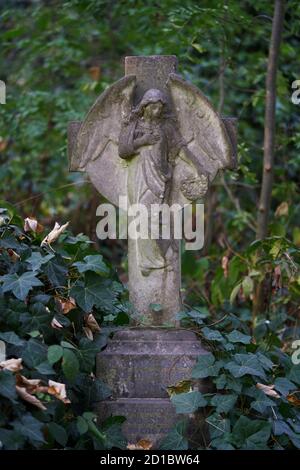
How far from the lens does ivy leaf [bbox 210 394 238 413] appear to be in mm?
4320

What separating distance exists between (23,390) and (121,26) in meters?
6.64

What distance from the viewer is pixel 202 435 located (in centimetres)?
446

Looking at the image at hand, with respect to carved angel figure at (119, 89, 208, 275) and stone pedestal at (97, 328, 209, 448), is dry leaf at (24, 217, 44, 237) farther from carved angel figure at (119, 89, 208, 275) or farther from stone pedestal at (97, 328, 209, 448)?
stone pedestal at (97, 328, 209, 448)

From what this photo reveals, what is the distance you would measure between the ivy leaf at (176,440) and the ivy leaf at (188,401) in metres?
0.10

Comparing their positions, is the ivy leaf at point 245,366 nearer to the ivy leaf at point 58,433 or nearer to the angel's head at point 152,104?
the ivy leaf at point 58,433

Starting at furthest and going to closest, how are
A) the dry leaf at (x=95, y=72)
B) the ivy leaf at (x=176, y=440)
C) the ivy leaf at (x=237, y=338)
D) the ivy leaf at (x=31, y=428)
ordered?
the dry leaf at (x=95, y=72)
the ivy leaf at (x=237, y=338)
the ivy leaf at (x=176, y=440)
the ivy leaf at (x=31, y=428)

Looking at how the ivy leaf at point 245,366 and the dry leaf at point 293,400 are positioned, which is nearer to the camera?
the ivy leaf at point 245,366

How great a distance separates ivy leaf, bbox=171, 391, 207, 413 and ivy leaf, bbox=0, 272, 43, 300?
88 centimetres

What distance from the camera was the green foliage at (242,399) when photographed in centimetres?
420

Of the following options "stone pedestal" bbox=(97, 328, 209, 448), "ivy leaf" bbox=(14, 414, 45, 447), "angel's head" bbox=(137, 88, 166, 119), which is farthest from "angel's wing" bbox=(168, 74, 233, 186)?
A: "ivy leaf" bbox=(14, 414, 45, 447)

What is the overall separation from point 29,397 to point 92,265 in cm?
87

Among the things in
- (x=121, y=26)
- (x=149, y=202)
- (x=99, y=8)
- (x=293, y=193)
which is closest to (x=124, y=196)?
(x=149, y=202)

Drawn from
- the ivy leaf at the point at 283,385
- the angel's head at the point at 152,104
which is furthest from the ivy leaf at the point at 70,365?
the angel's head at the point at 152,104
